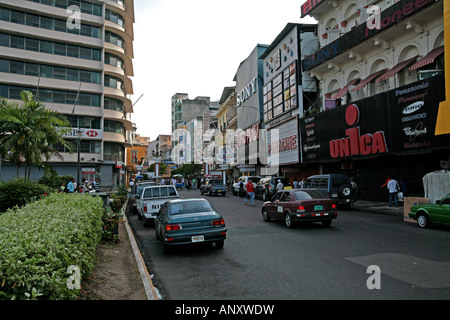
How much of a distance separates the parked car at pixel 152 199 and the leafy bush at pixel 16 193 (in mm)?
4010

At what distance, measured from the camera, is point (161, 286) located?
594 centimetres

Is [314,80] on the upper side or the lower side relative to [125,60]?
lower

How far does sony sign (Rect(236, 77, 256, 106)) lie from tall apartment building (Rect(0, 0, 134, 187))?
17606 millimetres

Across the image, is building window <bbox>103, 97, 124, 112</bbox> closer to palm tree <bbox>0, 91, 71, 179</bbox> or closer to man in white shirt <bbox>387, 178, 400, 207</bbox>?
palm tree <bbox>0, 91, 71, 179</bbox>

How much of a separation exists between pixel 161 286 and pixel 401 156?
18577 mm

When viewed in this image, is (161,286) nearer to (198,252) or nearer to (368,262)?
(198,252)

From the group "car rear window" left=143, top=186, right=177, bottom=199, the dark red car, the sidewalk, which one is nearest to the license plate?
the sidewalk

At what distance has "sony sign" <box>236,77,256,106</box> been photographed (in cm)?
4422

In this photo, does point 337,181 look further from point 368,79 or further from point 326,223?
point 368,79

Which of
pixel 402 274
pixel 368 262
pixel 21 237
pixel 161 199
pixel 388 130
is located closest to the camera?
pixel 21 237

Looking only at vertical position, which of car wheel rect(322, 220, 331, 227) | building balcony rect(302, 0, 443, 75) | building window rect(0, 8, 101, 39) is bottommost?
car wheel rect(322, 220, 331, 227)

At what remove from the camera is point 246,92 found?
4734 centimetres

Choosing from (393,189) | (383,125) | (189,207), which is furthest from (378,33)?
(189,207)
